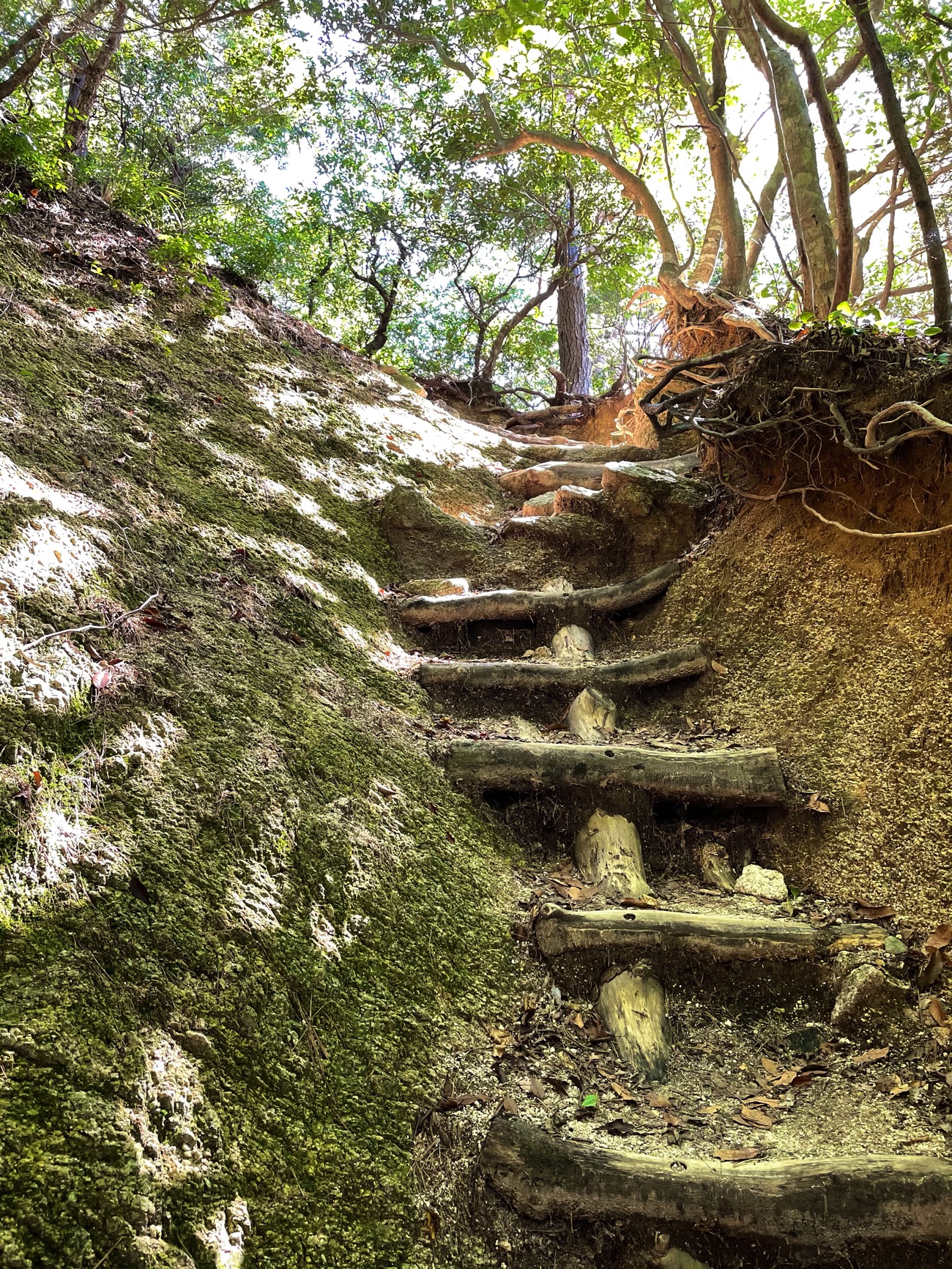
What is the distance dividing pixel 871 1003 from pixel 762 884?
60cm

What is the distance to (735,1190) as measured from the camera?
67.1 inches

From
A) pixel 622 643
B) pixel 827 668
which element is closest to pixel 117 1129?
pixel 827 668

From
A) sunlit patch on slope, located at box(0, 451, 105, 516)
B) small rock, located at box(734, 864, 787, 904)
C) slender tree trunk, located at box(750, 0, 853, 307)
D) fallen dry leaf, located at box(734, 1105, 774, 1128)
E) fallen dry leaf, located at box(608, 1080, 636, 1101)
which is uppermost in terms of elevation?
slender tree trunk, located at box(750, 0, 853, 307)

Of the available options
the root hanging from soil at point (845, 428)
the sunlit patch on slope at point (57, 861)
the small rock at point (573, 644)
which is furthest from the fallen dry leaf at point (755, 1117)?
the small rock at point (573, 644)

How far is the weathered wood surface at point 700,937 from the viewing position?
2.38 metres

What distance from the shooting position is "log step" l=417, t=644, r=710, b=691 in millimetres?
3729

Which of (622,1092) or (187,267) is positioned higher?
(187,267)

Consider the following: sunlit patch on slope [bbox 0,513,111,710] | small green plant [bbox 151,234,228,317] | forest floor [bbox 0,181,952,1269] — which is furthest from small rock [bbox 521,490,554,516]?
sunlit patch on slope [bbox 0,513,111,710]

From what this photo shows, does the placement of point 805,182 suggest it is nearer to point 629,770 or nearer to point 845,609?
point 845,609

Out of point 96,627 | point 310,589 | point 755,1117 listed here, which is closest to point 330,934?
point 96,627

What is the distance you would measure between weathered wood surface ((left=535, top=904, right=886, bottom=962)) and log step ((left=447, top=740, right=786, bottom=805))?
22.8 inches

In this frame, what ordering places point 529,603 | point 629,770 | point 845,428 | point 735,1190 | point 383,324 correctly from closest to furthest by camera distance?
point 735,1190, point 629,770, point 845,428, point 529,603, point 383,324

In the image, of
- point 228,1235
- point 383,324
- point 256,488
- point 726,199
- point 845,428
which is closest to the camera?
point 228,1235

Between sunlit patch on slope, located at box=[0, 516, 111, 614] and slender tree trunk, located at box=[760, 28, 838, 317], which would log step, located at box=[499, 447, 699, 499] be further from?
sunlit patch on slope, located at box=[0, 516, 111, 614]
